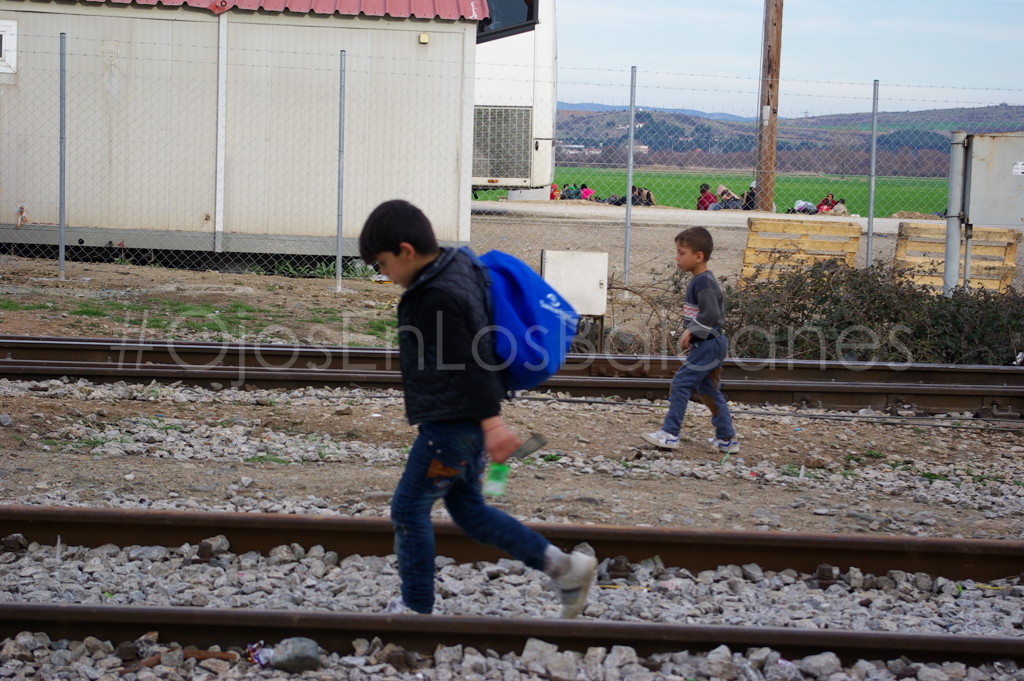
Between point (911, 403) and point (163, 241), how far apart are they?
974 cm

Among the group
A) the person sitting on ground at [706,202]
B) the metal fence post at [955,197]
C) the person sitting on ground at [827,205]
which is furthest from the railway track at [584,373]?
the person sitting on ground at [706,202]

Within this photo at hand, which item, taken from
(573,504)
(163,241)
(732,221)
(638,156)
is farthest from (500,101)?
(573,504)

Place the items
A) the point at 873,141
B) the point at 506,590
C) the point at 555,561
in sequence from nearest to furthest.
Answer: the point at 555,561
the point at 506,590
the point at 873,141

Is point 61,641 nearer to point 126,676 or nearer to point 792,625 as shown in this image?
point 126,676

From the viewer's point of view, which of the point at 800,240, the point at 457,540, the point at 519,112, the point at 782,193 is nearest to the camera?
the point at 457,540

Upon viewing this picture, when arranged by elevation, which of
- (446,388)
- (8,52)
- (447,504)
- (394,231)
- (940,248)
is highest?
(8,52)

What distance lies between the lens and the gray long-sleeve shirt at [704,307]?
5965 mm

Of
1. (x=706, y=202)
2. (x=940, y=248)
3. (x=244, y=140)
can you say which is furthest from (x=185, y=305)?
(x=706, y=202)

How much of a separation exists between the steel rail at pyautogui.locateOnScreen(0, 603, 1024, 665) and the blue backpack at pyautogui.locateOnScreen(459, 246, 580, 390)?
93cm

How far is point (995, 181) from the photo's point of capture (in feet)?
35.7

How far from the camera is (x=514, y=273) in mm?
3273

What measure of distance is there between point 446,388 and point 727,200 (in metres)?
27.7

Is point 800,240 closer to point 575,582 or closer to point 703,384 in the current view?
point 703,384

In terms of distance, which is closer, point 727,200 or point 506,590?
point 506,590
